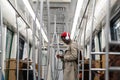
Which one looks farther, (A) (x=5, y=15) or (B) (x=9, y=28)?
(B) (x=9, y=28)

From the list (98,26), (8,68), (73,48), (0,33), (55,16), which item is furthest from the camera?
(55,16)

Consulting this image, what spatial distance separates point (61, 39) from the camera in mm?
5961

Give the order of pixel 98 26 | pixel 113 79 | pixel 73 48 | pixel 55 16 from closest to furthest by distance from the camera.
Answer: pixel 113 79 → pixel 73 48 → pixel 98 26 → pixel 55 16

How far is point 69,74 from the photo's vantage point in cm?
533

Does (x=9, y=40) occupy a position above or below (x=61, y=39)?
above

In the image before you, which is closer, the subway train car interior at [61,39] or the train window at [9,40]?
the subway train car interior at [61,39]

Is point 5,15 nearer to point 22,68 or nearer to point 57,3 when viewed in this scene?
point 22,68

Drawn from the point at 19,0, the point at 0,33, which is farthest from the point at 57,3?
the point at 0,33

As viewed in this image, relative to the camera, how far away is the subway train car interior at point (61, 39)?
2867 mm

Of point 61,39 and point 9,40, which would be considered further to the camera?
point 9,40

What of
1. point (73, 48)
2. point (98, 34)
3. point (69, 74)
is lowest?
point (69, 74)

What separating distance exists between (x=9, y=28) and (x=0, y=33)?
16.6ft

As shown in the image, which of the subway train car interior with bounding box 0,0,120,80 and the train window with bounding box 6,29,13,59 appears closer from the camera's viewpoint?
the subway train car interior with bounding box 0,0,120,80

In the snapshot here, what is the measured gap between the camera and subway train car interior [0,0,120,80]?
2.87 metres
